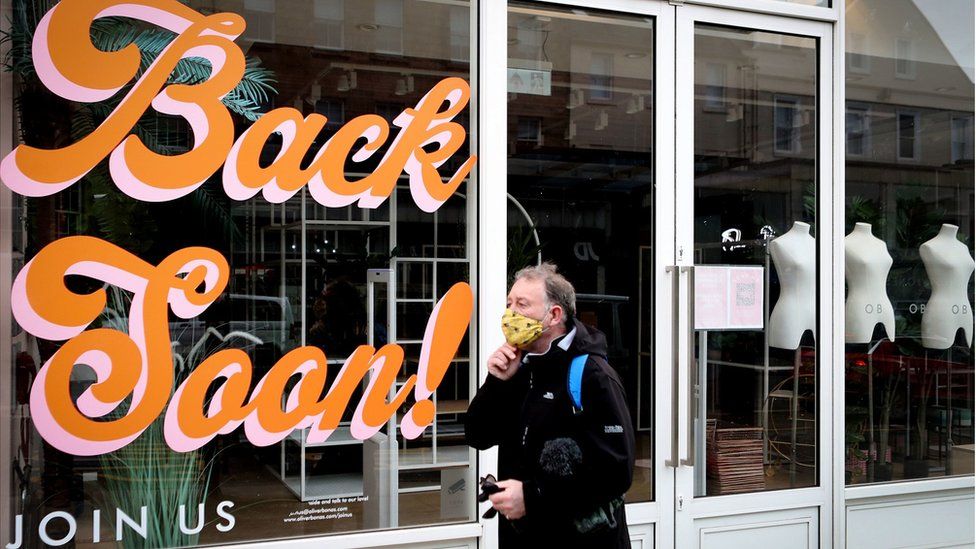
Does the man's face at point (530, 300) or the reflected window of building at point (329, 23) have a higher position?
the reflected window of building at point (329, 23)

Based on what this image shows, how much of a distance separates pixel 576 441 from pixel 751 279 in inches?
104

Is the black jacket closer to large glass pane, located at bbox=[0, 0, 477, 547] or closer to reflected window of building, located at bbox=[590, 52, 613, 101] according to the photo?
large glass pane, located at bbox=[0, 0, 477, 547]

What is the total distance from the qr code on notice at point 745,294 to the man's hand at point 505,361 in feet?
7.81

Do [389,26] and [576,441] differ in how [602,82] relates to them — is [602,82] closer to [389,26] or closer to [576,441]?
[389,26]

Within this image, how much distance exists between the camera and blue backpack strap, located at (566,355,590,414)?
10.1ft

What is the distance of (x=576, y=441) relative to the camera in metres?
3.04

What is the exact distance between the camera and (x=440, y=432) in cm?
462

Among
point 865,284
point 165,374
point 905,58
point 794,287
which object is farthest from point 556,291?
point 905,58

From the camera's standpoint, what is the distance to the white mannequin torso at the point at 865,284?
18.4 feet

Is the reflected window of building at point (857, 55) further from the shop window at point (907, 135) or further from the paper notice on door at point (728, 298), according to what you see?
the paper notice on door at point (728, 298)

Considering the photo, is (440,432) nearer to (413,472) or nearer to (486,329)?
(413,472)

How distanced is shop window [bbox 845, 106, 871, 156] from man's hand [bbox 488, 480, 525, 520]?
A: 139 inches

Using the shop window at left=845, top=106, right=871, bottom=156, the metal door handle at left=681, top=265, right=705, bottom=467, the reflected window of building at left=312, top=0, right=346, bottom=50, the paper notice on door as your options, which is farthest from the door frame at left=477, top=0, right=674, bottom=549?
the shop window at left=845, top=106, right=871, bottom=156

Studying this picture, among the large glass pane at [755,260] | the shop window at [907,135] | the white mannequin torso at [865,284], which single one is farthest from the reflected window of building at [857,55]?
the white mannequin torso at [865,284]
